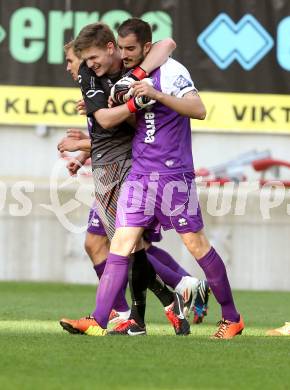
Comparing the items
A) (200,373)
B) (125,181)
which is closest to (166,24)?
(125,181)

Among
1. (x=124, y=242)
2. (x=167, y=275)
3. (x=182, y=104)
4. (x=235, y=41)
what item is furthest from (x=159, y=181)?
(x=235, y=41)

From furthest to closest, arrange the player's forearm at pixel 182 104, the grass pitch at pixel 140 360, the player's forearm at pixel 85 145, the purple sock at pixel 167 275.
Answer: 1. the purple sock at pixel 167 275
2. the player's forearm at pixel 85 145
3. the player's forearm at pixel 182 104
4. the grass pitch at pixel 140 360

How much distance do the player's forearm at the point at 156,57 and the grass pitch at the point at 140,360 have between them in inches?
66.7

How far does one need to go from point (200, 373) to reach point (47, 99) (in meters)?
10.1

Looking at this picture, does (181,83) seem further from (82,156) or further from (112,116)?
(82,156)

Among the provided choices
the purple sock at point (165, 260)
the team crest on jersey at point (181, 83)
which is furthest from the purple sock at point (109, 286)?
the purple sock at point (165, 260)

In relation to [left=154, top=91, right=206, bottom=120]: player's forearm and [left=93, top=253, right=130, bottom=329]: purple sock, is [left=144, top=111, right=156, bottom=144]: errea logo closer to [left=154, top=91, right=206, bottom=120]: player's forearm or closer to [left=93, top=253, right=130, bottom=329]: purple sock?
[left=154, top=91, right=206, bottom=120]: player's forearm

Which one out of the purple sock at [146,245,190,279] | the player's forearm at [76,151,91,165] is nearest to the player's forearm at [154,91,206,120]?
the player's forearm at [76,151,91,165]

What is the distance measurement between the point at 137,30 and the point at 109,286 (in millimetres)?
1601

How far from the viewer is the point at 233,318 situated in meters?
7.73

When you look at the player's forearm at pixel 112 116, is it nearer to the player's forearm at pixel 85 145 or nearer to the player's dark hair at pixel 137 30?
the player's dark hair at pixel 137 30

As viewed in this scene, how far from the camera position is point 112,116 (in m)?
7.45

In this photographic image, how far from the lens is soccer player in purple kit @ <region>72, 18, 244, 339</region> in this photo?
24.5 feet

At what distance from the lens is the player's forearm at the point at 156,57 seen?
752 cm
